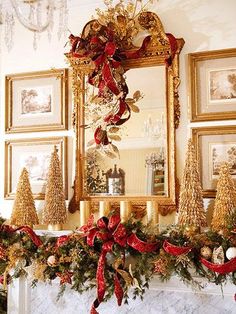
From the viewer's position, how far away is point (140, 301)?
2752 mm

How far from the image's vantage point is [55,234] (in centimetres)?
292

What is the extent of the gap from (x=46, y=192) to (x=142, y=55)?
1097 mm

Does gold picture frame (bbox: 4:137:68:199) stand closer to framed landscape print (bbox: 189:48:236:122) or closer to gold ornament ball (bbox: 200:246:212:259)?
framed landscape print (bbox: 189:48:236:122)

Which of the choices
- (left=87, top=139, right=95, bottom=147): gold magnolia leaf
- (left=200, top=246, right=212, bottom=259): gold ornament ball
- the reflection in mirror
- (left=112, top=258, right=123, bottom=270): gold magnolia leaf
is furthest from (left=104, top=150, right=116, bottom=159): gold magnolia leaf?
(left=200, top=246, right=212, bottom=259): gold ornament ball

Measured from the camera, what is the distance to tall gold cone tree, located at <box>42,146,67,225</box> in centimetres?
299

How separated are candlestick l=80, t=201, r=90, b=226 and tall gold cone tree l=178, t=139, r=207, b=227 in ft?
1.97

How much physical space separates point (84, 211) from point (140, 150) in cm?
54

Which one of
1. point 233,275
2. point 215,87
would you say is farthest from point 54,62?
point 233,275

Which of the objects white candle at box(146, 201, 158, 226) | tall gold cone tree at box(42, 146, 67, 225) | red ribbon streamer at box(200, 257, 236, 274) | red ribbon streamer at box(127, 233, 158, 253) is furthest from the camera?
tall gold cone tree at box(42, 146, 67, 225)

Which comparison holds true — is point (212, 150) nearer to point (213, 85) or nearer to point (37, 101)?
point (213, 85)

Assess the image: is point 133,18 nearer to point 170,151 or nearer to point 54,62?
point 54,62

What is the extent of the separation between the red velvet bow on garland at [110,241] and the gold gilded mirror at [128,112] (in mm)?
462

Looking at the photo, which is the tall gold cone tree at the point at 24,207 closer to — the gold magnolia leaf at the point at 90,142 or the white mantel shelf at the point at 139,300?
the white mantel shelf at the point at 139,300

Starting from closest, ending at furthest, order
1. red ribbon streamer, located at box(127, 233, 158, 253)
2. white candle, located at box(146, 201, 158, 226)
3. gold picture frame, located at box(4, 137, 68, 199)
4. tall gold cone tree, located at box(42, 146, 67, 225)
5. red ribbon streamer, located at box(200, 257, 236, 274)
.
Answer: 1. red ribbon streamer, located at box(200, 257, 236, 274)
2. red ribbon streamer, located at box(127, 233, 158, 253)
3. white candle, located at box(146, 201, 158, 226)
4. tall gold cone tree, located at box(42, 146, 67, 225)
5. gold picture frame, located at box(4, 137, 68, 199)
